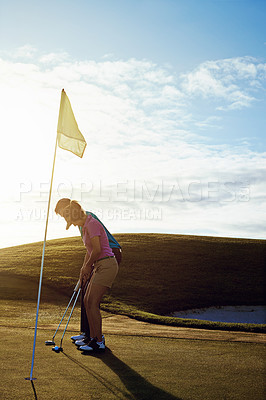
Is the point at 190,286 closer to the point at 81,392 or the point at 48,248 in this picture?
the point at 48,248

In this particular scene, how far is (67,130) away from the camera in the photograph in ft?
24.6

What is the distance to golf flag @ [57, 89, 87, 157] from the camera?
23.9ft

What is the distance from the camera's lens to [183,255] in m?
32.7

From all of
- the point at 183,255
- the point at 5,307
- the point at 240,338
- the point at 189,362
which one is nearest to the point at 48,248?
the point at 183,255

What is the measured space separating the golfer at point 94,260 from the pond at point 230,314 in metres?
15.5

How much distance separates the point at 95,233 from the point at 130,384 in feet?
7.89

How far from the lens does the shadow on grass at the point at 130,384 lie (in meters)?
4.73

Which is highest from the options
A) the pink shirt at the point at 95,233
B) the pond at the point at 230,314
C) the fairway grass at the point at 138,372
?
the pink shirt at the point at 95,233

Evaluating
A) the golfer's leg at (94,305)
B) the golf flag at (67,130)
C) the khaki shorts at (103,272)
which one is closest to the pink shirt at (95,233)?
the khaki shorts at (103,272)

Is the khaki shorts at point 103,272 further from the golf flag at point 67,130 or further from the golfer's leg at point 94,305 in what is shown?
the golf flag at point 67,130

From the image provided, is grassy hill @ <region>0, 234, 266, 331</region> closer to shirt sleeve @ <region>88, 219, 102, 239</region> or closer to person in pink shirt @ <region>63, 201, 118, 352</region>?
person in pink shirt @ <region>63, 201, 118, 352</region>

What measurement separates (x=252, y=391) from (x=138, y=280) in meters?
22.0

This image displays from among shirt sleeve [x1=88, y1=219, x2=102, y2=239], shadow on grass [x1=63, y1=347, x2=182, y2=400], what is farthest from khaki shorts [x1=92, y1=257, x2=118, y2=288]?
shadow on grass [x1=63, y1=347, x2=182, y2=400]

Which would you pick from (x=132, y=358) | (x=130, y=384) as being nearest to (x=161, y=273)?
(x=132, y=358)
